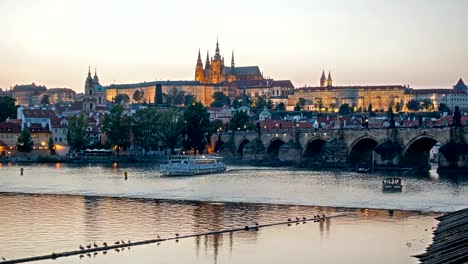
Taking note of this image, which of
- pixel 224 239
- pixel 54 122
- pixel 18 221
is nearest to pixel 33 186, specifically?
pixel 18 221

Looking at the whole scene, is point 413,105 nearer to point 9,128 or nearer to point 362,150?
point 9,128

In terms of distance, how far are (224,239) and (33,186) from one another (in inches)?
1013

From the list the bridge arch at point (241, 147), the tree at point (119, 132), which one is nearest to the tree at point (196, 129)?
the bridge arch at point (241, 147)

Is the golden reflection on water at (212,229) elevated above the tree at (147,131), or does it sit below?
below

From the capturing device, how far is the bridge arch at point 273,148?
274 feet

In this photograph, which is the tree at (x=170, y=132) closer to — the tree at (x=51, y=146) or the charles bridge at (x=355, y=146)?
the charles bridge at (x=355, y=146)

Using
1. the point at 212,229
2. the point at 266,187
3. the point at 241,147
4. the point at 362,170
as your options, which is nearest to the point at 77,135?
the point at 241,147

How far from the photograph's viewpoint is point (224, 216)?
111 ft

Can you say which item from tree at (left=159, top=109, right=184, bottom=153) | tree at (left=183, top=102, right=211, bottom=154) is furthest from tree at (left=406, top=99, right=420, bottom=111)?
tree at (left=183, top=102, right=211, bottom=154)

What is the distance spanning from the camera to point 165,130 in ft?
295

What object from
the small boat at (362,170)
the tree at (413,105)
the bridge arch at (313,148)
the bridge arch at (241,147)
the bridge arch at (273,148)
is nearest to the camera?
the small boat at (362,170)

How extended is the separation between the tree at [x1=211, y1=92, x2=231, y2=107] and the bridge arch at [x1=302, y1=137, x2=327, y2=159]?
10147cm

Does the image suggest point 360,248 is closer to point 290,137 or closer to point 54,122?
point 290,137

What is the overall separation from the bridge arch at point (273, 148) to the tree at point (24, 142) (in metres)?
24.8
